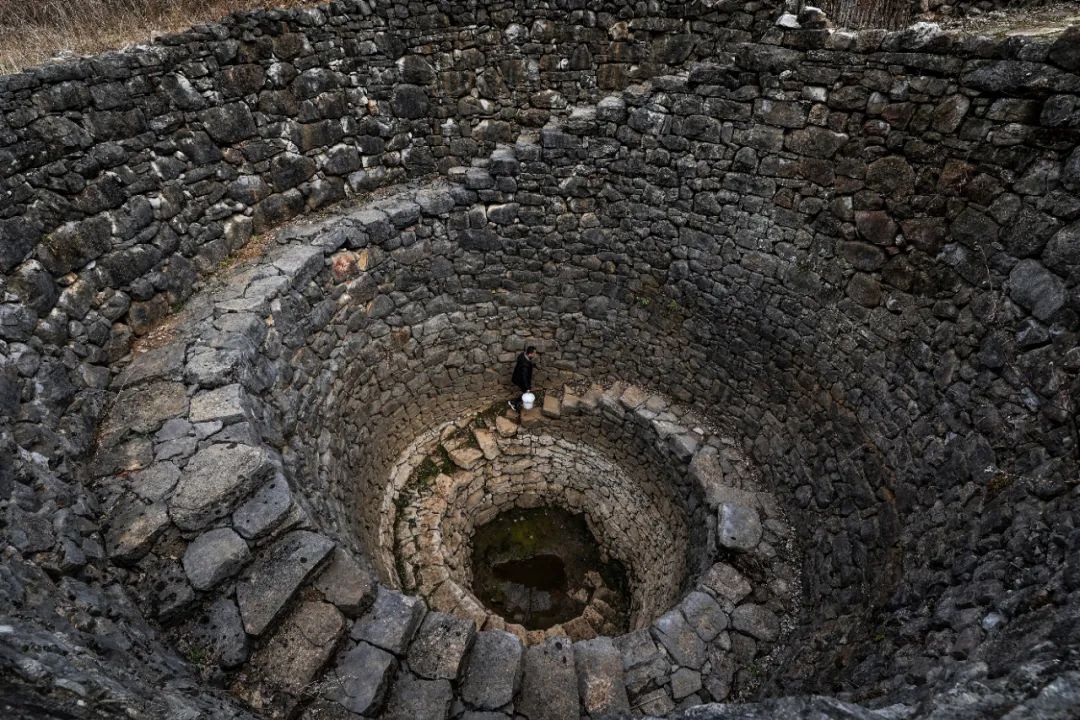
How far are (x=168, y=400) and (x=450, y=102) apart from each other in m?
4.96

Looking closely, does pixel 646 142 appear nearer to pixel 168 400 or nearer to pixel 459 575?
pixel 168 400

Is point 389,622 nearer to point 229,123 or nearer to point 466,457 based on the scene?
point 466,457

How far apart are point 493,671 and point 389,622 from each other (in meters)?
0.91

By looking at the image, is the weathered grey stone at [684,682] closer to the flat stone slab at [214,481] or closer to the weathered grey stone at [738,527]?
the weathered grey stone at [738,527]

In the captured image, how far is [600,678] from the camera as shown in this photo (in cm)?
482

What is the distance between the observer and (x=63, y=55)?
508 cm

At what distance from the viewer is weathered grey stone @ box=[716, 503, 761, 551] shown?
6.34 m

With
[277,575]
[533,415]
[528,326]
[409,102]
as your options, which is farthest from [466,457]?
[409,102]

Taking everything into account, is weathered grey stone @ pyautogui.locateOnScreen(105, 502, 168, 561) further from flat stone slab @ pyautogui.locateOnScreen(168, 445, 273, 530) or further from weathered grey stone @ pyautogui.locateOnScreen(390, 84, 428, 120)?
weathered grey stone @ pyautogui.locateOnScreen(390, 84, 428, 120)

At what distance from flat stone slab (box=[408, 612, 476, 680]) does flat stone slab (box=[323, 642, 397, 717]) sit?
0.21 m

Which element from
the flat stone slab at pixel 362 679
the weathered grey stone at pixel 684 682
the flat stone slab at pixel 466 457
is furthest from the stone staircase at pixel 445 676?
the flat stone slab at pixel 466 457

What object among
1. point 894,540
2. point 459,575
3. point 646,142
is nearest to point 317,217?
point 646,142

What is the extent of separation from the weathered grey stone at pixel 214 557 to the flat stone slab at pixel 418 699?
4.82ft

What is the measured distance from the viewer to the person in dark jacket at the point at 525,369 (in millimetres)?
8242
